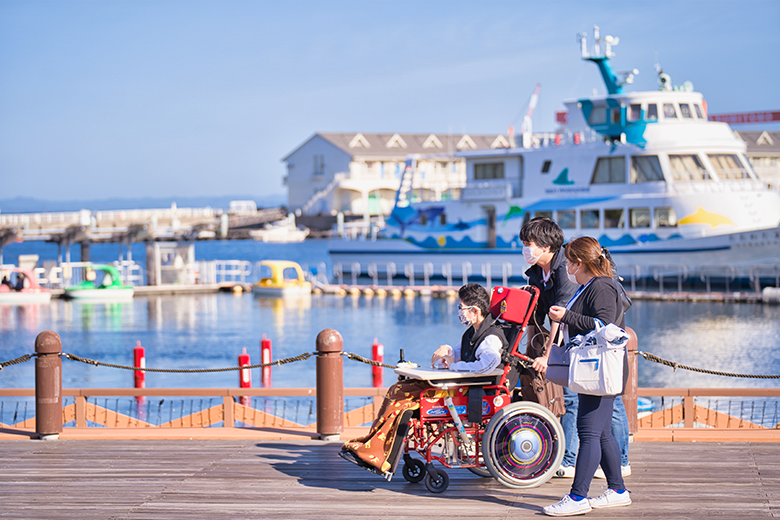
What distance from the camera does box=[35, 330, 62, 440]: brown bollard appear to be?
818 centimetres

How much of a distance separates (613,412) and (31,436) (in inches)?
213

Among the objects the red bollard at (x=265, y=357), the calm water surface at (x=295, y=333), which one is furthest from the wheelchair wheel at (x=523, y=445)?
the calm water surface at (x=295, y=333)

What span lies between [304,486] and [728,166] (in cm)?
3118

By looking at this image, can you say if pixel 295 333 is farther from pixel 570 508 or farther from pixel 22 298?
pixel 570 508

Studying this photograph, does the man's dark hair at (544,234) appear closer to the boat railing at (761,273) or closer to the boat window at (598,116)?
the boat railing at (761,273)

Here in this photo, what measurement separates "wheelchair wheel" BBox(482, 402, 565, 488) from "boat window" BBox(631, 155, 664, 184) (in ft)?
96.8

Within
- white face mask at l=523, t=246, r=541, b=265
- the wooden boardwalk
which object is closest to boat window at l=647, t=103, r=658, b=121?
the wooden boardwalk

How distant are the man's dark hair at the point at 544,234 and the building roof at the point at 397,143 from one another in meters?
76.6

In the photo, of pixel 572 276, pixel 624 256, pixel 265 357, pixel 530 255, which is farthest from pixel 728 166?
pixel 572 276

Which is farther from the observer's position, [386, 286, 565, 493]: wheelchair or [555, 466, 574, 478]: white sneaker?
[555, 466, 574, 478]: white sneaker

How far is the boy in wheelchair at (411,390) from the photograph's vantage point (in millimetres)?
6113

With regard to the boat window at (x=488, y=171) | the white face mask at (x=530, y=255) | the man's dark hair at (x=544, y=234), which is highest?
the boat window at (x=488, y=171)

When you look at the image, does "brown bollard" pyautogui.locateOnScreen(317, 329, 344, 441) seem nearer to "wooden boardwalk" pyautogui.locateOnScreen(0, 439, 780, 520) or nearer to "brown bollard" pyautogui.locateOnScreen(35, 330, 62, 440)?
"wooden boardwalk" pyautogui.locateOnScreen(0, 439, 780, 520)

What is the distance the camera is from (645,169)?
3419 centimetres
